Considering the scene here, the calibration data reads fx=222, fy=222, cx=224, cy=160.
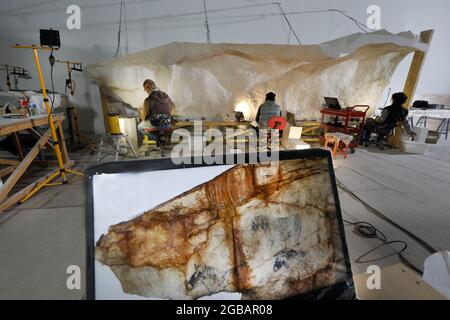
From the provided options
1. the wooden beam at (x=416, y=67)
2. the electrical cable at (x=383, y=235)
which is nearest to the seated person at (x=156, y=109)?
the electrical cable at (x=383, y=235)

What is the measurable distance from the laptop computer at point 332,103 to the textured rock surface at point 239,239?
176 inches

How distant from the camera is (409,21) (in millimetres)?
5969

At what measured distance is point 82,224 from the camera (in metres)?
2.00

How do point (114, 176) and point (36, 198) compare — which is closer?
point (114, 176)

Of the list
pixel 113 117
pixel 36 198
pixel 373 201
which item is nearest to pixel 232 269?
pixel 373 201

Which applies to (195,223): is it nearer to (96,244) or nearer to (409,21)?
(96,244)

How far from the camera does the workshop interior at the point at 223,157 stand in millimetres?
665

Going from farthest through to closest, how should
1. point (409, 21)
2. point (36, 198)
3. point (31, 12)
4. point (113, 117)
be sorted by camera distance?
point (409, 21)
point (31, 12)
point (113, 117)
point (36, 198)

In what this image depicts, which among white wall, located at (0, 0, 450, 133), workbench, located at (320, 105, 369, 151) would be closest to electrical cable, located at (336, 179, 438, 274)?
workbench, located at (320, 105, 369, 151)

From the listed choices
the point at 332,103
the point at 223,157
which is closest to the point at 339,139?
the point at 332,103

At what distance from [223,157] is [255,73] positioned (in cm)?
447

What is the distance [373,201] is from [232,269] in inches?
96.8

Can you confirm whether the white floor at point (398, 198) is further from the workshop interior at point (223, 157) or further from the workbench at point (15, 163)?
the workbench at point (15, 163)

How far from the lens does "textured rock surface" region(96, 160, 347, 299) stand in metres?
0.65
